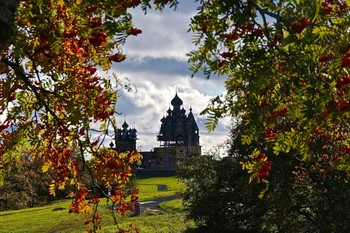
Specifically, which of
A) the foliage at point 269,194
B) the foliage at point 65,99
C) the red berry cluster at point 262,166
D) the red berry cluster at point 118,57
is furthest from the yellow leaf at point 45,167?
the foliage at point 269,194

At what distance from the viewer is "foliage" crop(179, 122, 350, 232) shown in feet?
48.3

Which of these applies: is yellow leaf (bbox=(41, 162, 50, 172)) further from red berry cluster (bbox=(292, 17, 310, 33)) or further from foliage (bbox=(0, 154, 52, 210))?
foliage (bbox=(0, 154, 52, 210))

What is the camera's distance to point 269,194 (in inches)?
657

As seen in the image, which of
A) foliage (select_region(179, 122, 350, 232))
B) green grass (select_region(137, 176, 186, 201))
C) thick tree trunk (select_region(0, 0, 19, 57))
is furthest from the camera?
green grass (select_region(137, 176, 186, 201))

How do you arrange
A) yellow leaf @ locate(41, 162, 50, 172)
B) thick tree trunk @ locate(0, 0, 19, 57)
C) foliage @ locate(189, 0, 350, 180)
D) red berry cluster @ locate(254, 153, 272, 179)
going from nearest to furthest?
1. thick tree trunk @ locate(0, 0, 19, 57)
2. foliage @ locate(189, 0, 350, 180)
3. red berry cluster @ locate(254, 153, 272, 179)
4. yellow leaf @ locate(41, 162, 50, 172)

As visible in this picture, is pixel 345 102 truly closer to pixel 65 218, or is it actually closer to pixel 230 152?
pixel 230 152

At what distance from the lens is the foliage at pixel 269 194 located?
14.7 m

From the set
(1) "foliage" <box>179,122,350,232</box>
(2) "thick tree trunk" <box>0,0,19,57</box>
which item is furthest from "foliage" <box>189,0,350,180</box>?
(1) "foliage" <box>179,122,350,232</box>

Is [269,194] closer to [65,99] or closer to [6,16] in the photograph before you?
[65,99]

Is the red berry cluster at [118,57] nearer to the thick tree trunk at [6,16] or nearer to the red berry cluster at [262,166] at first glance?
the red berry cluster at [262,166]

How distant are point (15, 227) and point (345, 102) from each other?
29511 mm

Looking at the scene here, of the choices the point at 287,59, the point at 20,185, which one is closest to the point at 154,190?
the point at 20,185

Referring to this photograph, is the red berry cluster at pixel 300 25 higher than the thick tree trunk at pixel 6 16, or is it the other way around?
the red berry cluster at pixel 300 25

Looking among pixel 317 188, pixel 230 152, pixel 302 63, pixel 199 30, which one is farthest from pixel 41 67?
pixel 230 152
